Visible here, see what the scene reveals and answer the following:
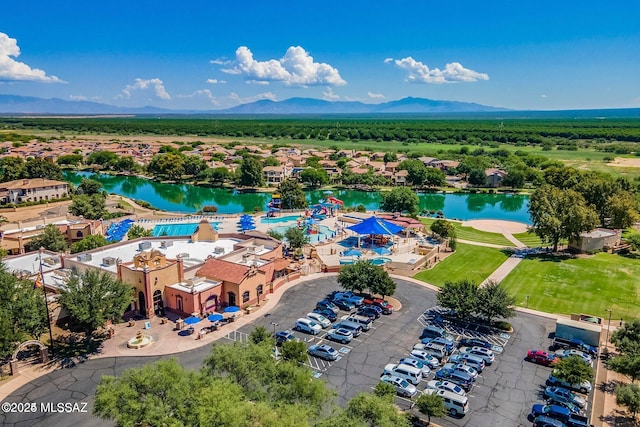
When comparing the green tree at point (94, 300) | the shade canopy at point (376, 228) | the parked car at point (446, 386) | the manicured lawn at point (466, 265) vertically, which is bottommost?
the manicured lawn at point (466, 265)

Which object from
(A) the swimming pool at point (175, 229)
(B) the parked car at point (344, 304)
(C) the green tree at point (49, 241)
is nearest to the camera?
(B) the parked car at point (344, 304)

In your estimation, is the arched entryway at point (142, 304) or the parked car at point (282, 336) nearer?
the parked car at point (282, 336)

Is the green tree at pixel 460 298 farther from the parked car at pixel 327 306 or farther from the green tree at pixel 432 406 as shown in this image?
the green tree at pixel 432 406

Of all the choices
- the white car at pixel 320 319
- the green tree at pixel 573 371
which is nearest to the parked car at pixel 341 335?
the white car at pixel 320 319

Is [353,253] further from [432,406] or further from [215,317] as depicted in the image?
[432,406]

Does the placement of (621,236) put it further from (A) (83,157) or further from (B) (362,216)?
(A) (83,157)

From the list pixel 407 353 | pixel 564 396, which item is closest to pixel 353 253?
pixel 407 353

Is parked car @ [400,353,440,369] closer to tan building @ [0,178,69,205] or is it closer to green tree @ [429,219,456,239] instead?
green tree @ [429,219,456,239]

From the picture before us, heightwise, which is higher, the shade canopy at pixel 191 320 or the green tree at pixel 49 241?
the green tree at pixel 49 241
